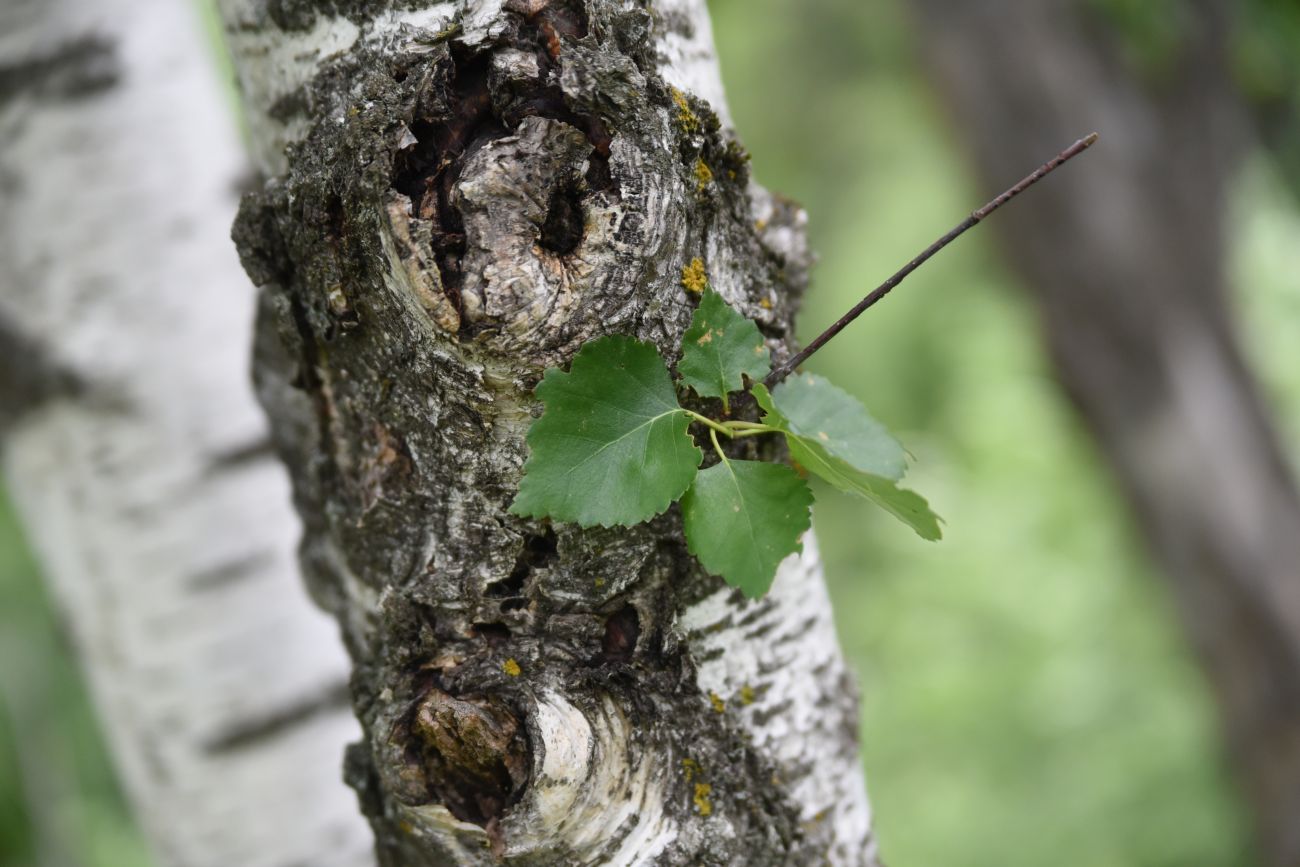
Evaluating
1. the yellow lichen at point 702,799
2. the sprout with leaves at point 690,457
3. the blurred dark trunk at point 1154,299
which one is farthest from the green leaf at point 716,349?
the blurred dark trunk at point 1154,299

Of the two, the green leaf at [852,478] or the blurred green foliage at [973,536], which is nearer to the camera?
the green leaf at [852,478]

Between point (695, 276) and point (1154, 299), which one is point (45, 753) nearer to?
point (1154, 299)

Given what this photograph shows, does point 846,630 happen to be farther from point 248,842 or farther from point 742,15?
point 248,842

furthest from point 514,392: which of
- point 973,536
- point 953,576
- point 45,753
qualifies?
point 973,536

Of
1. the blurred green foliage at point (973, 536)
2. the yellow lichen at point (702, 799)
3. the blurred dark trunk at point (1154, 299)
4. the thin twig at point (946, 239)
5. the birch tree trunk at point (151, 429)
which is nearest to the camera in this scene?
the thin twig at point (946, 239)

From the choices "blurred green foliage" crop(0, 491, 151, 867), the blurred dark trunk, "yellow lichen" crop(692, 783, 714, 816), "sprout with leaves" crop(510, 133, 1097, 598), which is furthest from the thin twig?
"blurred green foliage" crop(0, 491, 151, 867)

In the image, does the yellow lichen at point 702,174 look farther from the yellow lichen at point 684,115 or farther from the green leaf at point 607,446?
the green leaf at point 607,446

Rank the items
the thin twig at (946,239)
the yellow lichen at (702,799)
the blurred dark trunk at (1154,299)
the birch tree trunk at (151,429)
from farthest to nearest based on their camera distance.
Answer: the blurred dark trunk at (1154,299) → the birch tree trunk at (151,429) → the yellow lichen at (702,799) → the thin twig at (946,239)
